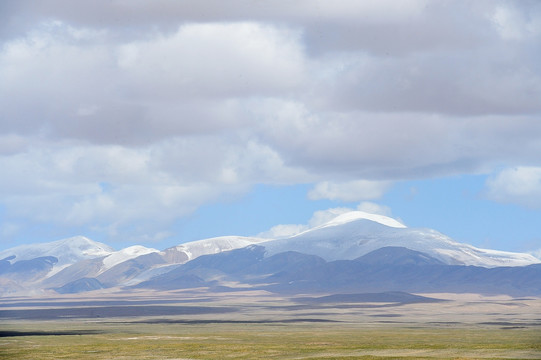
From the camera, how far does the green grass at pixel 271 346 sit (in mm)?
119375

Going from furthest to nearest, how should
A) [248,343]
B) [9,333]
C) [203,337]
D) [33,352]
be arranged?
[9,333], [203,337], [248,343], [33,352]

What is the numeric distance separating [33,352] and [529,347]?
225 ft

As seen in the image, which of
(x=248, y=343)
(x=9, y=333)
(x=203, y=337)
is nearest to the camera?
(x=248, y=343)

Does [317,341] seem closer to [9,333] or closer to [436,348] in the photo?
[436,348]

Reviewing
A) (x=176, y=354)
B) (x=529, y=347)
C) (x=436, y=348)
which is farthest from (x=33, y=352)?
(x=529, y=347)

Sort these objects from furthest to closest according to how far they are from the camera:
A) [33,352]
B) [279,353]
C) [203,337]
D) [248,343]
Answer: [203,337], [248,343], [33,352], [279,353]

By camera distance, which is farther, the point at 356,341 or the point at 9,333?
the point at 9,333

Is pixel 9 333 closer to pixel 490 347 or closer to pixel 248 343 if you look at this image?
pixel 248 343

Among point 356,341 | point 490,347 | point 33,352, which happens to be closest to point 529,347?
point 490,347

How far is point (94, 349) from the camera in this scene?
136m

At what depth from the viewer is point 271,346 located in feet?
454

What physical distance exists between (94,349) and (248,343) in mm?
24428

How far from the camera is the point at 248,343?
147000 millimetres

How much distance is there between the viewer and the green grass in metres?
119
